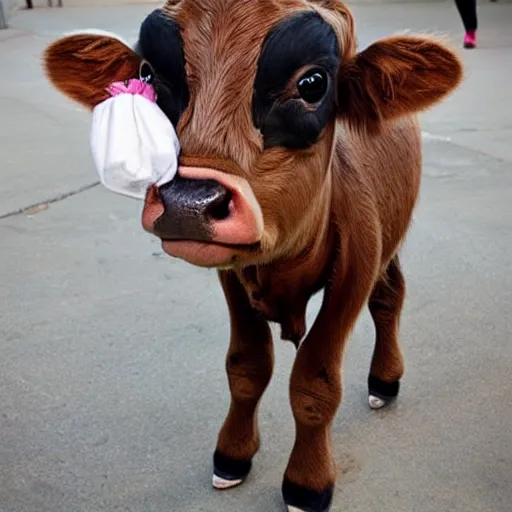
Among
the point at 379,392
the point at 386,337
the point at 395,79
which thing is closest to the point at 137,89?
the point at 395,79

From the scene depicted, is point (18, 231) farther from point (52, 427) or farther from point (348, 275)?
point (348, 275)

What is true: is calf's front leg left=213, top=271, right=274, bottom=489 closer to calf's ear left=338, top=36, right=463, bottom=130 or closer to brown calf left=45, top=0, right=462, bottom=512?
brown calf left=45, top=0, right=462, bottom=512

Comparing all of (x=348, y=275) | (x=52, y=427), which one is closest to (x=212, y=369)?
(x=52, y=427)

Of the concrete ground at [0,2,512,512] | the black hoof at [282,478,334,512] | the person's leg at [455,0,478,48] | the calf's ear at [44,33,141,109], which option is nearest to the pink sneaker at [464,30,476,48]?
the person's leg at [455,0,478,48]

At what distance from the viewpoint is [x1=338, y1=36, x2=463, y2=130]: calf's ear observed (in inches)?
57.0

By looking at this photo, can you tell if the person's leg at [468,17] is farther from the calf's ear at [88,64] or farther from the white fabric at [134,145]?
the white fabric at [134,145]

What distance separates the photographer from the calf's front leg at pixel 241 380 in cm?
183

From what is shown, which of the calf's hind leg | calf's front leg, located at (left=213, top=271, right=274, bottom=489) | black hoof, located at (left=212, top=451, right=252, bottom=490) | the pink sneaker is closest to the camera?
calf's front leg, located at (left=213, top=271, right=274, bottom=489)

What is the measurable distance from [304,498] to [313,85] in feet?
3.15

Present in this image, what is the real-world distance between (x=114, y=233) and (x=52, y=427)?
1.38 metres

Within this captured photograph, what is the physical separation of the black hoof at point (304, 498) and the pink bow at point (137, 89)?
96cm

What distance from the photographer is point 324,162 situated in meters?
1.46

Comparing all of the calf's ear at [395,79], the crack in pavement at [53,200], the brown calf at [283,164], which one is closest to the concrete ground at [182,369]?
the crack in pavement at [53,200]

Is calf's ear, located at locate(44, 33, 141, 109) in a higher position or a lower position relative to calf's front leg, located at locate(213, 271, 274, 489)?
higher
